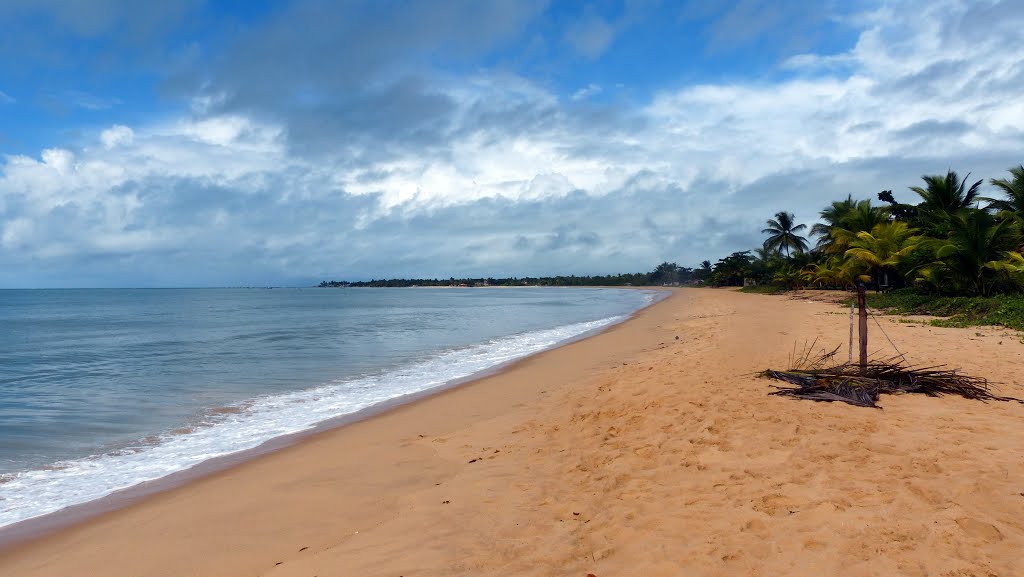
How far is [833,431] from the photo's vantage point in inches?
228

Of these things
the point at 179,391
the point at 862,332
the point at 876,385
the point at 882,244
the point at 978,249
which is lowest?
the point at 179,391

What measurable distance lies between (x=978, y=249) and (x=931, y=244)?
283 cm

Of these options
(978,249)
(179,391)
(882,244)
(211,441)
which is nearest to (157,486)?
(211,441)

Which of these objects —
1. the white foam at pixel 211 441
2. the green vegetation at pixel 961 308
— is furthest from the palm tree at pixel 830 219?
the white foam at pixel 211 441

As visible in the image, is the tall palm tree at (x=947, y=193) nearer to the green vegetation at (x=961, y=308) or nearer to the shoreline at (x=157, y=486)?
the green vegetation at (x=961, y=308)

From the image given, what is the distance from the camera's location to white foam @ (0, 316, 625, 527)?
5.92 metres

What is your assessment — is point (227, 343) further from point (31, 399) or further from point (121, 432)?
point (121, 432)

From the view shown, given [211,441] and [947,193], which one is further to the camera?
[947,193]

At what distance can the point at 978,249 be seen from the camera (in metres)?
19.7

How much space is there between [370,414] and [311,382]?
414 centimetres

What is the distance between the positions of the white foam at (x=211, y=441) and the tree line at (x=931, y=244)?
34.5 ft

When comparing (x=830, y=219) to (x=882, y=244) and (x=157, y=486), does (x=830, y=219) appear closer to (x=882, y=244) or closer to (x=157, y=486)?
(x=882, y=244)

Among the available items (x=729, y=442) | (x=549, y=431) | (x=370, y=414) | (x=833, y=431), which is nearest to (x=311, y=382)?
(x=370, y=414)

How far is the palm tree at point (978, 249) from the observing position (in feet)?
64.5
